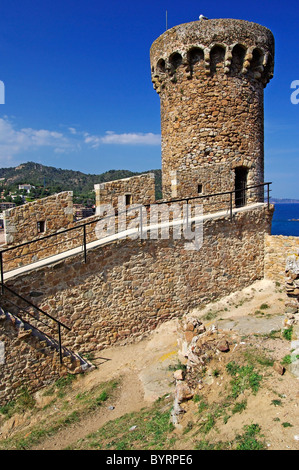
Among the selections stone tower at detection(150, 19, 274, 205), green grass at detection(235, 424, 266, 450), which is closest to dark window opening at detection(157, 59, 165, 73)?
stone tower at detection(150, 19, 274, 205)

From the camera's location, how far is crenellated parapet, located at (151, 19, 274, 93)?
11.5 metres

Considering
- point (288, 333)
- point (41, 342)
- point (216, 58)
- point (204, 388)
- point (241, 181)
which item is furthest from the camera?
point (241, 181)

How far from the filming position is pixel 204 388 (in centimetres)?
570

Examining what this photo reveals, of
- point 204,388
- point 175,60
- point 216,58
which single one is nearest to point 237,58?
point 216,58

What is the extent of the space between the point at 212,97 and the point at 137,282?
7338 millimetres

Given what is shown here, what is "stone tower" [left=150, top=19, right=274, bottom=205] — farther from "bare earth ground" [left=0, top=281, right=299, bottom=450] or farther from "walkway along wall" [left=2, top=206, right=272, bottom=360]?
"bare earth ground" [left=0, top=281, right=299, bottom=450]

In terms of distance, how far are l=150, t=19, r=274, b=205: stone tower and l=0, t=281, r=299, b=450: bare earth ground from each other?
397 cm

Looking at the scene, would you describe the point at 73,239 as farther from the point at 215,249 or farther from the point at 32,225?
the point at 215,249

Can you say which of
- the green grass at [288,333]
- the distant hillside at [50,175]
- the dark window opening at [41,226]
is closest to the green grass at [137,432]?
the green grass at [288,333]

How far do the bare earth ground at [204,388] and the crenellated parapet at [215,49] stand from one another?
7993mm

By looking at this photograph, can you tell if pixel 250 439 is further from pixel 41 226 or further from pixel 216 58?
pixel 216 58

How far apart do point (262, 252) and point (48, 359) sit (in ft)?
27.0
